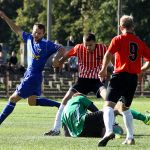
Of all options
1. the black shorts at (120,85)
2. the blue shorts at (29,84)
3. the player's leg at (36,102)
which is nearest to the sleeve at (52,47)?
Result: the blue shorts at (29,84)

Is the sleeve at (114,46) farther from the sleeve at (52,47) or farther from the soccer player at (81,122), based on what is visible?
the sleeve at (52,47)

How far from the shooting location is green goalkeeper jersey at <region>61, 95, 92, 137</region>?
50.2ft

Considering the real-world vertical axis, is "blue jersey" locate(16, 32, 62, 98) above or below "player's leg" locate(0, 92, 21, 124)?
above

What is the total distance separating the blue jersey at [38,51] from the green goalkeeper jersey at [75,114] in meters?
0.88

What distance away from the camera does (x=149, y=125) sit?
1805 cm

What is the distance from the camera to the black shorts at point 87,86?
16328mm

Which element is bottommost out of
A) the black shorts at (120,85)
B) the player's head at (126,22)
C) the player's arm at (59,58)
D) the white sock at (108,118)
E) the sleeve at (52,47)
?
the white sock at (108,118)

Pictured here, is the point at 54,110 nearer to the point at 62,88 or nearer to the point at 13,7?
the point at 62,88

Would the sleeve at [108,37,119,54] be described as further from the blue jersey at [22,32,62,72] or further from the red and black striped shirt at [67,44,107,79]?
the red and black striped shirt at [67,44,107,79]

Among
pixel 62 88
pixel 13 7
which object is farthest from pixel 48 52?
pixel 13 7

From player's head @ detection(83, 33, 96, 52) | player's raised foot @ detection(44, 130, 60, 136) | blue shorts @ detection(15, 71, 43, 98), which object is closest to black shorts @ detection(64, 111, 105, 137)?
player's raised foot @ detection(44, 130, 60, 136)

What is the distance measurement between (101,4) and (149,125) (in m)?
40.3

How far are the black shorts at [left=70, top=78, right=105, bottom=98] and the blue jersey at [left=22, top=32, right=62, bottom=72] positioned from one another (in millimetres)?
823

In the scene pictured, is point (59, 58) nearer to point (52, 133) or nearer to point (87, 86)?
point (87, 86)
